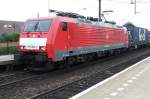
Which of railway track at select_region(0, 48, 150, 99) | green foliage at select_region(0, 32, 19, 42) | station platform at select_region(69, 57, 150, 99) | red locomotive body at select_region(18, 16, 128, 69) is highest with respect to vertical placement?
red locomotive body at select_region(18, 16, 128, 69)

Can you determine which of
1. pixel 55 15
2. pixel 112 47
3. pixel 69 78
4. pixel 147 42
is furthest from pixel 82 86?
pixel 147 42

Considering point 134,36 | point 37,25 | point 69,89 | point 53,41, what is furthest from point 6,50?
point 69,89

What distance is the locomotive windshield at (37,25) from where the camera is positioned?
57.8 feet

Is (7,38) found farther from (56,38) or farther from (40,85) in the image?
(40,85)

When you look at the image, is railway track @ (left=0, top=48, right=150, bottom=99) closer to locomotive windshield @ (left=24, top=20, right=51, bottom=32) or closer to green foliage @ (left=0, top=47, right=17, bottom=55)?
locomotive windshield @ (left=24, top=20, right=51, bottom=32)

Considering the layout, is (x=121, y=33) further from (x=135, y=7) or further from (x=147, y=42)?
(x=135, y=7)

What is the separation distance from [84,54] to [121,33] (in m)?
10.8

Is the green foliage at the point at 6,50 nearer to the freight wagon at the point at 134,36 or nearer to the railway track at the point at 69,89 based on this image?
the freight wagon at the point at 134,36

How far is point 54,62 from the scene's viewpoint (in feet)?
58.2

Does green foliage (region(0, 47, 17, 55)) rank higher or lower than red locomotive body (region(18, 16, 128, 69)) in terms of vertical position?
lower

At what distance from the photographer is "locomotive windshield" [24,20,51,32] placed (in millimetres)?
17617

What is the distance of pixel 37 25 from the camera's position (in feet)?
59.2


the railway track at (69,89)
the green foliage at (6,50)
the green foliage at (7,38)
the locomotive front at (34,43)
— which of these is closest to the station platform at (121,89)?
the railway track at (69,89)

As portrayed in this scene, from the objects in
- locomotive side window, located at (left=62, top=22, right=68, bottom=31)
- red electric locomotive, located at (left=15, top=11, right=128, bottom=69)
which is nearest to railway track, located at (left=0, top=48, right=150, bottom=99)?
red electric locomotive, located at (left=15, top=11, right=128, bottom=69)
